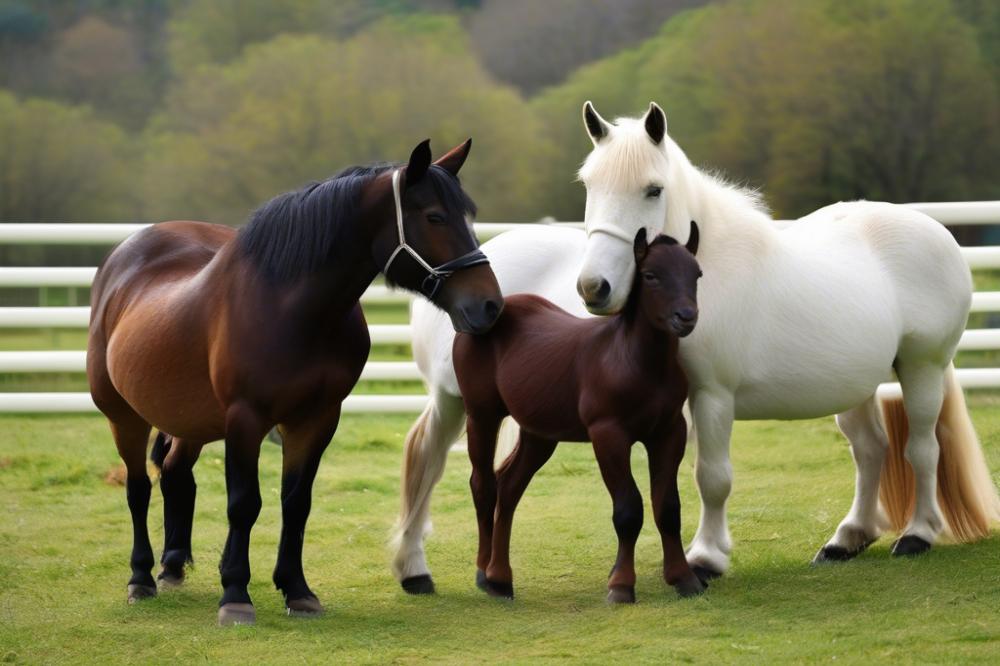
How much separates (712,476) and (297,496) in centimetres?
151

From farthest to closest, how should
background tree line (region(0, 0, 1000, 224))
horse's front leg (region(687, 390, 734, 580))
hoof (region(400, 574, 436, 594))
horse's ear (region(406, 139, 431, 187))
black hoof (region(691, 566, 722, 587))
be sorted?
1. background tree line (region(0, 0, 1000, 224))
2. hoof (region(400, 574, 436, 594))
3. black hoof (region(691, 566, 722, 587))
4. horse's front leg (region(687, 390, 734, 580))
5. horse's ear (region(406, 139, 431, 187))

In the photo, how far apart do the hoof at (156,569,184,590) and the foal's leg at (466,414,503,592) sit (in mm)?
1293

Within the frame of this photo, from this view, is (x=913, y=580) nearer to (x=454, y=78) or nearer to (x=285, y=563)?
(x=285, y=563)

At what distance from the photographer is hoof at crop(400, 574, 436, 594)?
15.8ft

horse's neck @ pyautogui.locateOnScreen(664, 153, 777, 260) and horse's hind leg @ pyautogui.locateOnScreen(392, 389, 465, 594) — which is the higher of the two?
horse's neck @ pyautogui.locateOnScreen(664, 153, 777, 260)

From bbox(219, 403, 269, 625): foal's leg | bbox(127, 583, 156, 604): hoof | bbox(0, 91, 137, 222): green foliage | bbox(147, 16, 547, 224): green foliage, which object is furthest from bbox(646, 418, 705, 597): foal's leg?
bbox(0, 91, 137, 222): green foliage

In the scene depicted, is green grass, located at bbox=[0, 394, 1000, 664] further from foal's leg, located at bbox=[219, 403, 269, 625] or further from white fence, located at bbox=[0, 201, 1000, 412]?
white fence, located at bbox=[0, 201, 1000, 412]

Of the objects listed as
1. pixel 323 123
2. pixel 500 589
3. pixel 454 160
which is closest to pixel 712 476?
pixel 500 589

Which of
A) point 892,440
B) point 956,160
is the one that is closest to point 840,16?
point 956,160

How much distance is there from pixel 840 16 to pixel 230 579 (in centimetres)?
1580

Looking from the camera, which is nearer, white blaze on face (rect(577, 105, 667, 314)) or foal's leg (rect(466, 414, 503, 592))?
white blaze on face (rect(577, 105, 667, 314))

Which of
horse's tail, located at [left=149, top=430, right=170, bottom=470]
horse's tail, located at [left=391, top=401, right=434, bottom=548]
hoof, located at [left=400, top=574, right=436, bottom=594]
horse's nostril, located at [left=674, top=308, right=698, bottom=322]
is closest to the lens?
horse's nostril, located at [left=674, top=308, right=698, bottom=322]

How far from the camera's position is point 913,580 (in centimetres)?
436

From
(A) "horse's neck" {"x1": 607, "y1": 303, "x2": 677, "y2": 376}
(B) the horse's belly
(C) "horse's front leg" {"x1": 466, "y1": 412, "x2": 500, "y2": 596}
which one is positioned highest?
(A) "horse's neck" {"x1": 607, "y1": 303, "x2": 677, "y2": 376}
